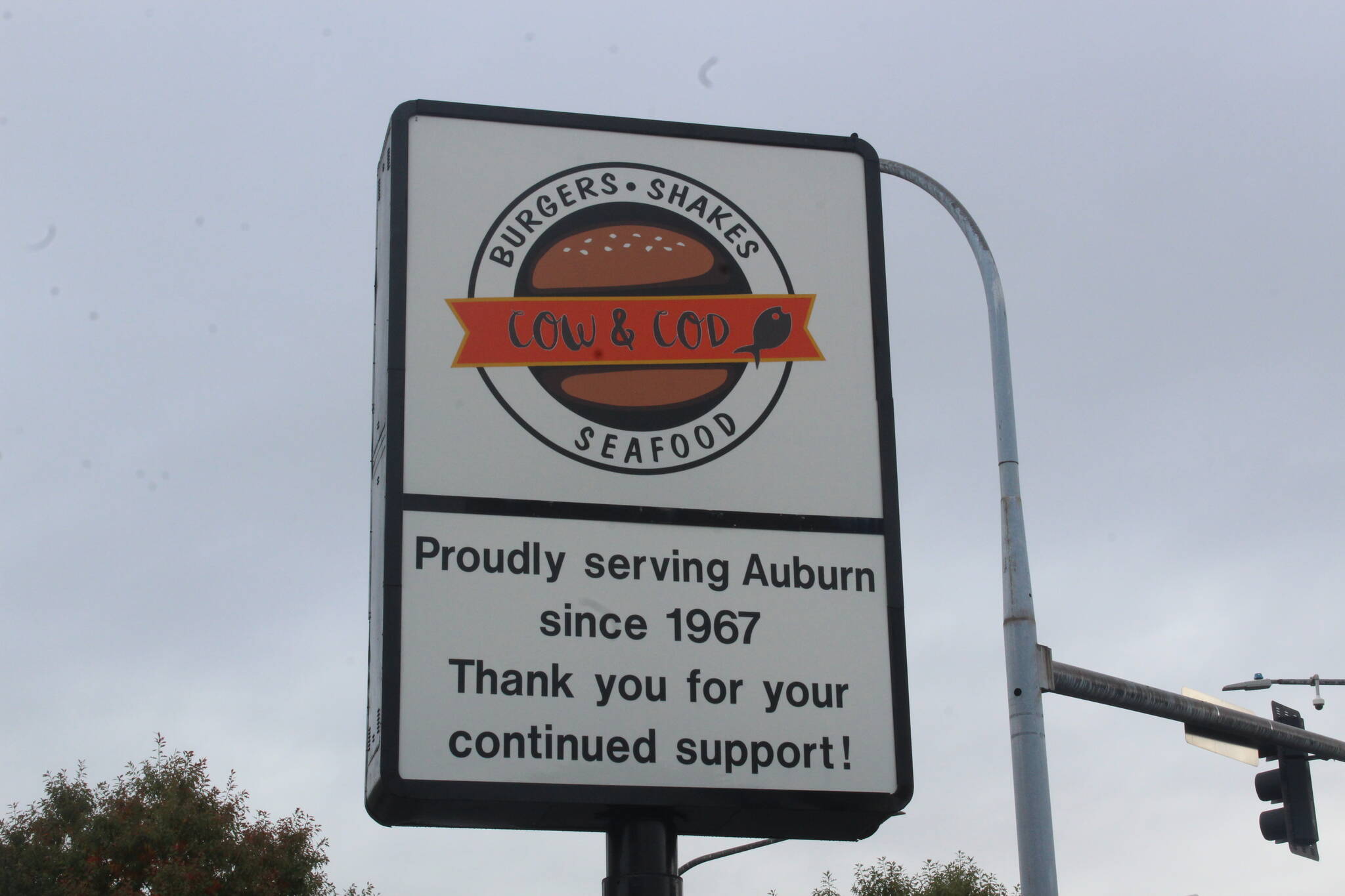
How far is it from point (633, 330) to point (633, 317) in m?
0.05

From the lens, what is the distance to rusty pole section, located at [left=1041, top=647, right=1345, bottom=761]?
9.39 metres

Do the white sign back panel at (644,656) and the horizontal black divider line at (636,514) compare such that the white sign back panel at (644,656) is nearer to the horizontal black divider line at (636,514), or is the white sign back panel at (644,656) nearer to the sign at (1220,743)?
the horizontal black divider line at (636,514)

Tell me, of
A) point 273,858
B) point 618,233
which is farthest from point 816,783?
point 273,858

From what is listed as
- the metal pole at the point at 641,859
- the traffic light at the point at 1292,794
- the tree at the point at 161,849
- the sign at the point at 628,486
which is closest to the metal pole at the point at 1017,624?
the sign at the point at 628,486

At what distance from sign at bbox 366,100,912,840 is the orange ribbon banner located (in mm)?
10

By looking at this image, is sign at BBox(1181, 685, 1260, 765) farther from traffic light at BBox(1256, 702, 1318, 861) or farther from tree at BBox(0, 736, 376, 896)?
tree at BBox(0, 736, 376, 896)

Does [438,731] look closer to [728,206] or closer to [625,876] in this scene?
[625,876]

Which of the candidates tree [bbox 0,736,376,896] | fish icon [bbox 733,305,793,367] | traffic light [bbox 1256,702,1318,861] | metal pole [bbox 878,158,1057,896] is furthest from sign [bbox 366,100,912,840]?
tree [bbox 0,736,376,896]

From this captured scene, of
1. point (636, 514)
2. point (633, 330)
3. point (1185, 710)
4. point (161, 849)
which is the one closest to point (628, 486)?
point (636, 514)

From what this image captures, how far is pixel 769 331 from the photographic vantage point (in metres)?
6.02

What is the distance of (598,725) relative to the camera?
17.3 ft

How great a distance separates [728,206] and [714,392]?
2.76ft

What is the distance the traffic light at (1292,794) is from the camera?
11812 millimetres

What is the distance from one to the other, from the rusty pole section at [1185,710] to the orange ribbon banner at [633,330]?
3900mm
